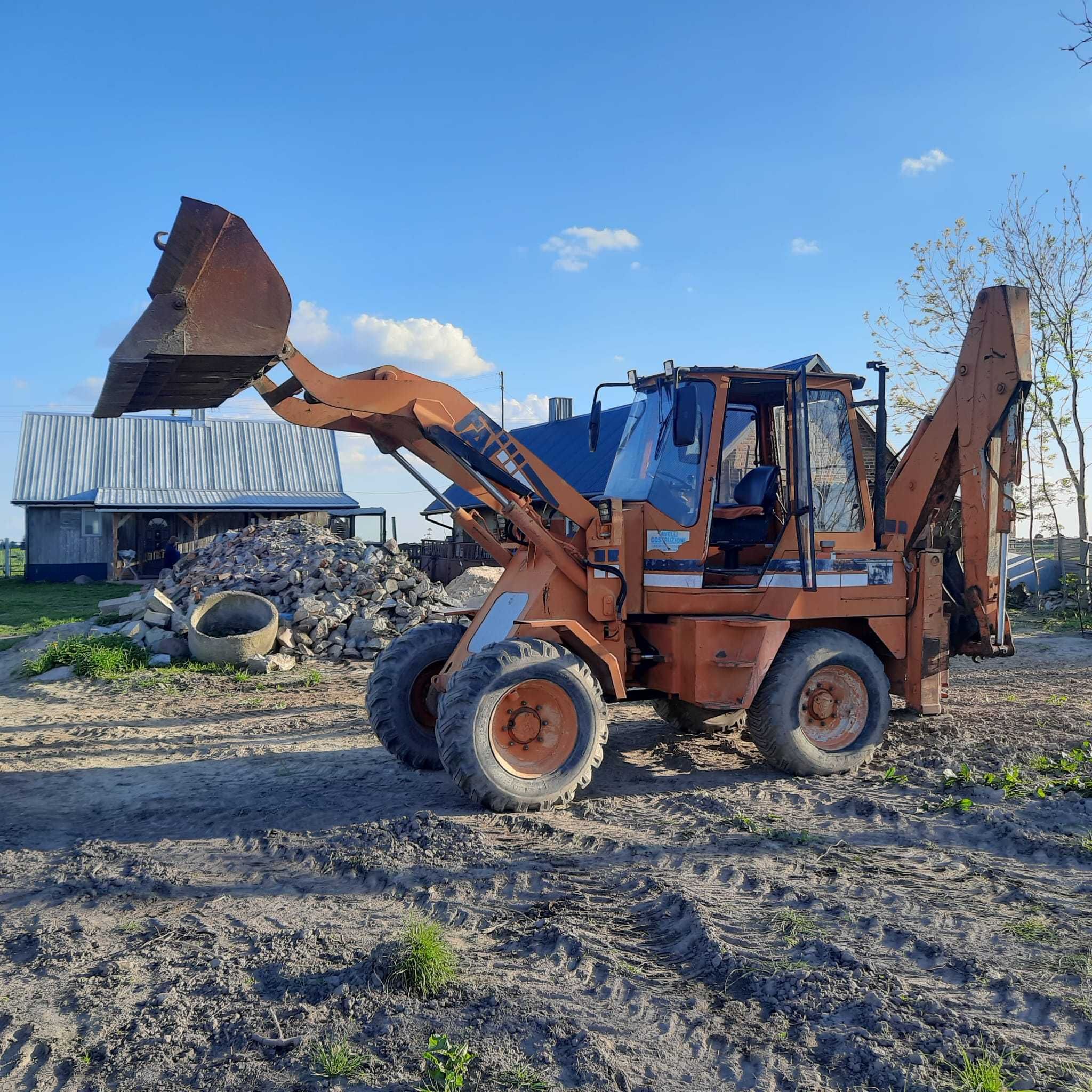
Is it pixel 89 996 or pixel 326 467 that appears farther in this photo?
pixel 326 467

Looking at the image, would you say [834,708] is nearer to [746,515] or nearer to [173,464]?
[746,515]

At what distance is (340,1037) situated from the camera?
3.41 metres

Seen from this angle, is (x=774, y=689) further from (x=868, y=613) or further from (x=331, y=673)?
(x=331, y=673)

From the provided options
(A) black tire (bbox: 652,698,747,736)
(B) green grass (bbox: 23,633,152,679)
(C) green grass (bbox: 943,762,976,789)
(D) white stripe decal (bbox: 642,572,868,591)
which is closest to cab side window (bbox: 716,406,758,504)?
(D) white stripe decal (bbox: 642,572,868,591)

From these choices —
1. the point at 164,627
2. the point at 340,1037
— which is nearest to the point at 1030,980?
the point at 340,1037

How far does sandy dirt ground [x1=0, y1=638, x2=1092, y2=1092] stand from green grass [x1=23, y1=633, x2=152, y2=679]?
4.67 m

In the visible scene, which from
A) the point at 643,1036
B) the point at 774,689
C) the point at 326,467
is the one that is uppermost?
the point at 326,467

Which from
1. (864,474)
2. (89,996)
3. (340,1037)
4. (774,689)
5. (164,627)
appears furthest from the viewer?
(164,627)

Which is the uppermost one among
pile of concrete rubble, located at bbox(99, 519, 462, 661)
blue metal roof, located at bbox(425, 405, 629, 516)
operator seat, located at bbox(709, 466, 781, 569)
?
blue metal roof, located at bbox(425, 405, 629, 516)

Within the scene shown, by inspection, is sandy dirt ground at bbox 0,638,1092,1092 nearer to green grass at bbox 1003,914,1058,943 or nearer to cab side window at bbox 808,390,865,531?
green grass at bbox 1003,914,1058,943

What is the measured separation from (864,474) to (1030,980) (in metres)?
4.39

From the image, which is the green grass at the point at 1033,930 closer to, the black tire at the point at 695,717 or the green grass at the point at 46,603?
the black tire at the point at 695,717

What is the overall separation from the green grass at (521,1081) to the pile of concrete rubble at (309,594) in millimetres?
10660

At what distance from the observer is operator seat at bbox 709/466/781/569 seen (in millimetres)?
7320
